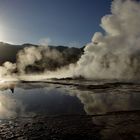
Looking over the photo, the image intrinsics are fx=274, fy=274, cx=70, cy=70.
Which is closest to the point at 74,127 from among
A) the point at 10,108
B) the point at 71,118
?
the point at 71,118

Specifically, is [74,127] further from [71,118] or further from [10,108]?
[10,108]

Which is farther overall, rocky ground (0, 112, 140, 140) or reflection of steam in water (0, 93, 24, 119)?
reflection of steam in water (0, 93, 24, 119)

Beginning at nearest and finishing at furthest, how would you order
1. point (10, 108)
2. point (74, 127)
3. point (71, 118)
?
point (74, 127), point (71, 118), point (10, 108)

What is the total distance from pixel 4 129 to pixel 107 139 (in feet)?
12.9

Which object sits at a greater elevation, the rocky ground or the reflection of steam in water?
the reflection of steam in water

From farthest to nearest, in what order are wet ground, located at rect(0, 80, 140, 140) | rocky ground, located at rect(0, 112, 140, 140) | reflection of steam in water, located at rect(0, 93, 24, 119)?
reflection of steam in water, located at rect(0, 93, 24, 119) → wet ground, located at rect(0, 80, 140, 140) → rocky ground, located at rect(0, 112, 140, 140)

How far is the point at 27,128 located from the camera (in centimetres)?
1060

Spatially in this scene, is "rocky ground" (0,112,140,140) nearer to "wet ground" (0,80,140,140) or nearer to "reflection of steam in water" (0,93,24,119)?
"wet ground" (0,80,140,140)

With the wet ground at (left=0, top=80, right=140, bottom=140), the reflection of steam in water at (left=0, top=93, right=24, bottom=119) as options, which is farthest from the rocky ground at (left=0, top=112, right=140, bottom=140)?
the reflection of steam in water at (left=0, top=93, right=24, bottom=119)

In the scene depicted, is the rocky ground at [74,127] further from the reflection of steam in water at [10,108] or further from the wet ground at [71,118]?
the reflection of steam in water at [10,108]

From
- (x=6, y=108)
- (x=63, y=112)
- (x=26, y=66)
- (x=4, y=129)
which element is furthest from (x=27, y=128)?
(x=26, y=66)

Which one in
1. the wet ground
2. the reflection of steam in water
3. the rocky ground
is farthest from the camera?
the reflection of steam in water

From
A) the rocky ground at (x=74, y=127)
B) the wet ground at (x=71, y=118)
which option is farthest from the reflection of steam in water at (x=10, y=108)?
the rocky ground at (x=74, y=127)

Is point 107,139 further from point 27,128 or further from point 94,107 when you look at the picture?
point 94,107
